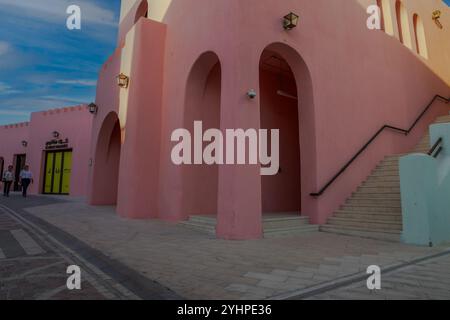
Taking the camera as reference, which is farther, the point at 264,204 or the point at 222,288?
the point at 264,204

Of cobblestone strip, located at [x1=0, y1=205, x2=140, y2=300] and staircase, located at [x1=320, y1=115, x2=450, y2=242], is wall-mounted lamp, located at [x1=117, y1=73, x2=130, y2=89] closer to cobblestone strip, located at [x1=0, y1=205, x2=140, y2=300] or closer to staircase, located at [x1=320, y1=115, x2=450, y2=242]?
cobblestone strip, located at [x1=0, y1=205, x2=140, y2=300]

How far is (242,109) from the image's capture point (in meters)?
5.18

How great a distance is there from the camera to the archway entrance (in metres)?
8.30

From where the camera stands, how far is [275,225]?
18.7ft

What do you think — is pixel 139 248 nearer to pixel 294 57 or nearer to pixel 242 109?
pixel 242 109

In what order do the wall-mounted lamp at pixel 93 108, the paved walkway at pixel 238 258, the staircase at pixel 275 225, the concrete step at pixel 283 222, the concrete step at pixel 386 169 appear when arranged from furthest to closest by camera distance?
the wall-mounted lamp at pixel 93 108, the concrete step at pixel 386 169, the concrete step at pixel 283 222, the staircase at pixel 275 225, the paved walkway at pixel 238 258

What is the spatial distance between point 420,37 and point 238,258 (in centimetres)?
1327

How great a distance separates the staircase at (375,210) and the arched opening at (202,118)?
2.96 meters

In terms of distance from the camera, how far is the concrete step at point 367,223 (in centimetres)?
534

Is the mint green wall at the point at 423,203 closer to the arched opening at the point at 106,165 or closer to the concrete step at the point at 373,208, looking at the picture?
the concrete step at the point at 373,208

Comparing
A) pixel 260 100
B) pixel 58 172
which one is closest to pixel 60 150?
pixel 58 172

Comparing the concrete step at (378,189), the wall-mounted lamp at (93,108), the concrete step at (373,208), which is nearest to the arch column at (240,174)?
the concrete step at (373,208)
